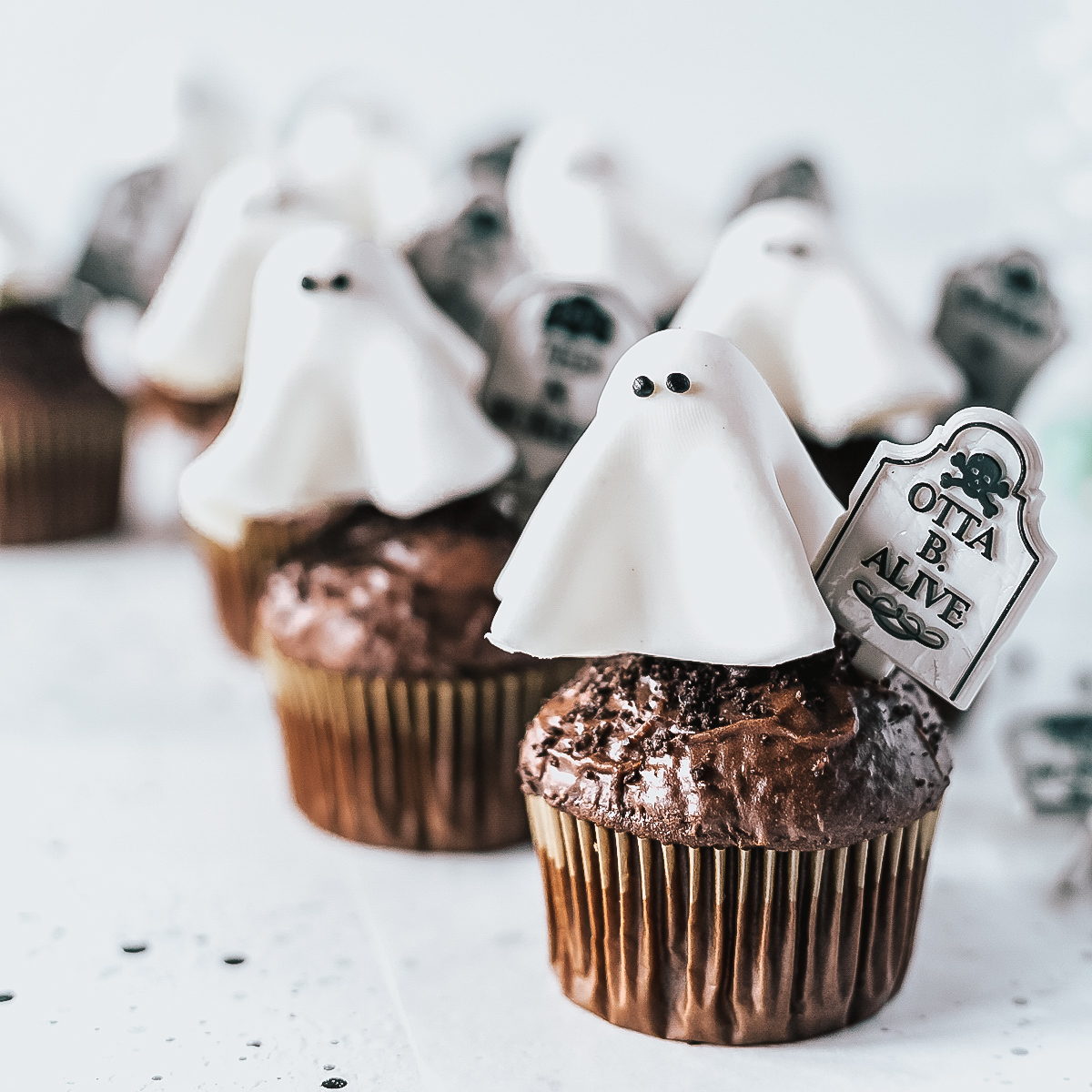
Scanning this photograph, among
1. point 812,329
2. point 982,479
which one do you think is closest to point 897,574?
point 982,479

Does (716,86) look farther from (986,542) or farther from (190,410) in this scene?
(986,542)

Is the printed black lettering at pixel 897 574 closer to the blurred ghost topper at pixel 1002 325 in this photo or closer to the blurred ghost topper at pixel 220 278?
the blurred ghost topper at pixel 1002 325

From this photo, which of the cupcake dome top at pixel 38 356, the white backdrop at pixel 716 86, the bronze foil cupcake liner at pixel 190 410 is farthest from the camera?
the white backdrop at pixel 716 86

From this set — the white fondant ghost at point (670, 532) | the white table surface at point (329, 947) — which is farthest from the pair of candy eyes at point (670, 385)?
the white table surface at point (329, 947)

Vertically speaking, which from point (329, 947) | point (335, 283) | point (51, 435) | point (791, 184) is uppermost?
point (791, 184)

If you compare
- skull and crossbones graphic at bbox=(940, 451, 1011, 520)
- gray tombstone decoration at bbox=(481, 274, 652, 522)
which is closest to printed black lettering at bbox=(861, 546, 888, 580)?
skull and crossbones graphic at bbox=(940, 451, 1011, 520)

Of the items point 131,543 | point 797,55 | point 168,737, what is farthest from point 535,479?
point 797,55
